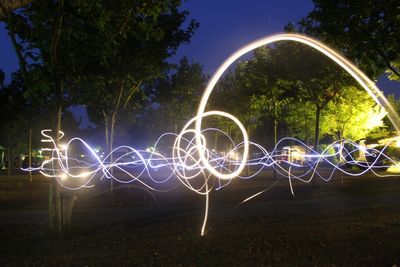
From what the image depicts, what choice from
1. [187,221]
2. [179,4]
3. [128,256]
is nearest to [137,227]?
[187,221]

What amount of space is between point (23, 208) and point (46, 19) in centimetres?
771

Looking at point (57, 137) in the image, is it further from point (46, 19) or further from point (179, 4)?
point (179, 4)

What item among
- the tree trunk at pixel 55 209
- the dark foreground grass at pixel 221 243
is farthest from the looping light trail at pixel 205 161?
the dark foreground grass at pixel 221 243

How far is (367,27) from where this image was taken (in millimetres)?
14109

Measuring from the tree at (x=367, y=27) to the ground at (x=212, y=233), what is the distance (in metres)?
4.61

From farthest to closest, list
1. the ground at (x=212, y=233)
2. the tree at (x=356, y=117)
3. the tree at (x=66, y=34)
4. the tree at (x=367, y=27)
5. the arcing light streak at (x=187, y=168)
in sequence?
the tree at (x=356, y=117)
the arcing light streak at (x=187, y=168)
the tree at (x=367, y=27)
the tree at (x=66, y=34)
the ground at (x=212, y=233)

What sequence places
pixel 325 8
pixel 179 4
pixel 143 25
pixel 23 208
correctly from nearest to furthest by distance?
pixel 143 25 → pixel 179 4 → pixel 325 8 → pixel 23 208

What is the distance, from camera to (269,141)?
78.2 meters

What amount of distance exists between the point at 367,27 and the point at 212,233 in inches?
294

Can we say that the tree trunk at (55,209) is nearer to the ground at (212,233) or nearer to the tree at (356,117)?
the ground at (212,233)

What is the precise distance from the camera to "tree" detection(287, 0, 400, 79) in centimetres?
1394

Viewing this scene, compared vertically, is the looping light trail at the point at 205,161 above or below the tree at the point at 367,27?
below

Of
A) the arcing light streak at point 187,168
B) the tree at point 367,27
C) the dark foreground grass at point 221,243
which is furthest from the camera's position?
the arcing light streak at point 187,168

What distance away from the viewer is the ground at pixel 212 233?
8493 mm
